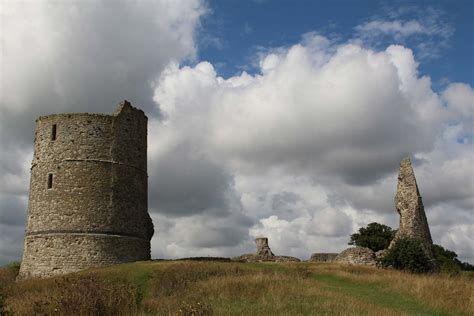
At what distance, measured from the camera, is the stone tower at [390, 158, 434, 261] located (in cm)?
3039

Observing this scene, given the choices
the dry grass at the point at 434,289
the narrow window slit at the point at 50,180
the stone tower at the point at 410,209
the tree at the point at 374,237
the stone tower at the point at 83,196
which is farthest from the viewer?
the tree at the point at 374,237

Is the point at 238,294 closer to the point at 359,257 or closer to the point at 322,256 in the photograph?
the point at 359,257

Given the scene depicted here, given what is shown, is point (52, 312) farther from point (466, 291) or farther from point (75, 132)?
point (75, 132)

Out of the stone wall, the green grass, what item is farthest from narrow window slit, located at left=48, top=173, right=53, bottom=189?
the stone wall

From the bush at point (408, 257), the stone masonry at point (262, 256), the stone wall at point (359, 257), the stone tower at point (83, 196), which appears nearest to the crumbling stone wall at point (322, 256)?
the stone masonry at point (262, 256)

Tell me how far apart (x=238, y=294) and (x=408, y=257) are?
13165 mm

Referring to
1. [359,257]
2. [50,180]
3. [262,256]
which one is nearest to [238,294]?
Result: [359,257]

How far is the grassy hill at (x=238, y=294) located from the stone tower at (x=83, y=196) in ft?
9.79

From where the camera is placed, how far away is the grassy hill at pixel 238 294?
1280 centimetres

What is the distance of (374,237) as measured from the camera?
54.5m

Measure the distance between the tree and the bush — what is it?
26.6 meters

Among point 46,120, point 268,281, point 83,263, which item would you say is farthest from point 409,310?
point 46,120

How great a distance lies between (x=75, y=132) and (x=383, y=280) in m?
18.0

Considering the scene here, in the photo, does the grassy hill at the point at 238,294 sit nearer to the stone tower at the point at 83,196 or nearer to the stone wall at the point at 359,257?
the stone tower at the point at 83,196
